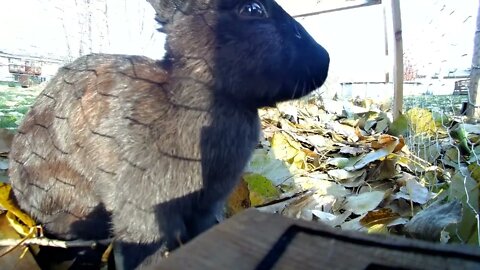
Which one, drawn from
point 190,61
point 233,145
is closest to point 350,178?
point 233,145

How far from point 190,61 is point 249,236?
2.35 ft

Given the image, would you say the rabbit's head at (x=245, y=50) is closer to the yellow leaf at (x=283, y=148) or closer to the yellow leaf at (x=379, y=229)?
the yellow leaf at (x=379, y=229)

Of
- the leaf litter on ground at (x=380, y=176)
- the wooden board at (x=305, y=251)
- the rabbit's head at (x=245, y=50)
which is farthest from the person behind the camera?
the rabbit's head at (x=245, y=50)

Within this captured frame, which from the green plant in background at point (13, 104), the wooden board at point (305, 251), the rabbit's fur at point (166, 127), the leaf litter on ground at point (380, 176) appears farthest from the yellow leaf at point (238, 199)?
the green plant in background at point (13, 104)

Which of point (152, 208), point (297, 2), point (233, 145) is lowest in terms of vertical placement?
point (152, 208)

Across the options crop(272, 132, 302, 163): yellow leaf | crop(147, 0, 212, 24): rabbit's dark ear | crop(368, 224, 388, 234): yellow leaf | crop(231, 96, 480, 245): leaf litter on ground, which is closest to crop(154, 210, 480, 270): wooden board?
crop(231, 96, 480, 245): leaf litter on ground

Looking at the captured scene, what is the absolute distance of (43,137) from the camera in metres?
1.08

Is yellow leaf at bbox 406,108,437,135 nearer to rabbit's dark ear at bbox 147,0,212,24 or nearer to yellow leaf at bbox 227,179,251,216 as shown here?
yellow leaf at bbox 227,179,251,216

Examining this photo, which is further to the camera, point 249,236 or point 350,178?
point 350,178

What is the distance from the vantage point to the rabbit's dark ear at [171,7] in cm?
104

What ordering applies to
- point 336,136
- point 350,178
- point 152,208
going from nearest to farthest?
point 152,208 → point 350,178 → point 336,136

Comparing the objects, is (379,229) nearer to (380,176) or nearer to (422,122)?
(380,176)

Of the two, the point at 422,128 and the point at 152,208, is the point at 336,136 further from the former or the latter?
the point at 152,208

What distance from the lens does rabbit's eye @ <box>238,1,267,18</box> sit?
1.01 meters
